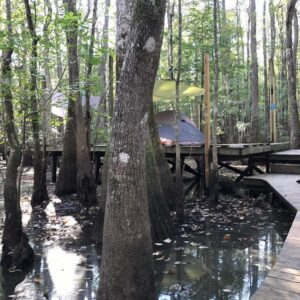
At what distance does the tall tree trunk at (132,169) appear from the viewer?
350 cm

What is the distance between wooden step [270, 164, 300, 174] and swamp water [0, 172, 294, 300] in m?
1.89

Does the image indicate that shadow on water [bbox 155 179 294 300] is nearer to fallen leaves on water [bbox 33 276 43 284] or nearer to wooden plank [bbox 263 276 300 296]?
wooden plank [bbox 263 276 300 296]

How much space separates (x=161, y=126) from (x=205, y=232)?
→ 6116mm

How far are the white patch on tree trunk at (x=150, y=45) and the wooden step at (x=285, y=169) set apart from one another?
7.94 meters

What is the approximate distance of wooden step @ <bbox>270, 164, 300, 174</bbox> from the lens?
10.4m

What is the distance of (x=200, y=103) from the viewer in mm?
17203

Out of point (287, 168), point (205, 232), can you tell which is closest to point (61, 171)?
point (205, 232)

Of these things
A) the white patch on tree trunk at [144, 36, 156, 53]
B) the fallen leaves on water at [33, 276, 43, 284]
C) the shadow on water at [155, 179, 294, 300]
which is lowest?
the shadow on water at [155, 179, 294, 300]

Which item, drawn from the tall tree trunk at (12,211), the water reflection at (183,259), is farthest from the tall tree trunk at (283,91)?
the tall tree trunk at (12,211)

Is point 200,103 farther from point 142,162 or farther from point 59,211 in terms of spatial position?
point 142,162

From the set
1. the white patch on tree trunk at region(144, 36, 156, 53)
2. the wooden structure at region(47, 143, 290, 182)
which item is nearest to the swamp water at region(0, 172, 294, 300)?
the wooden structure at region(47, 143, 290, 182)

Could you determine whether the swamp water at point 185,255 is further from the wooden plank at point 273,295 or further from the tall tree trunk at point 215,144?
the wooden plank at point 273,295

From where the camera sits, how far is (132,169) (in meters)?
3.66

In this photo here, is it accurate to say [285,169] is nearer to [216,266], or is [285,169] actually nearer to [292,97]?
[292,97]
